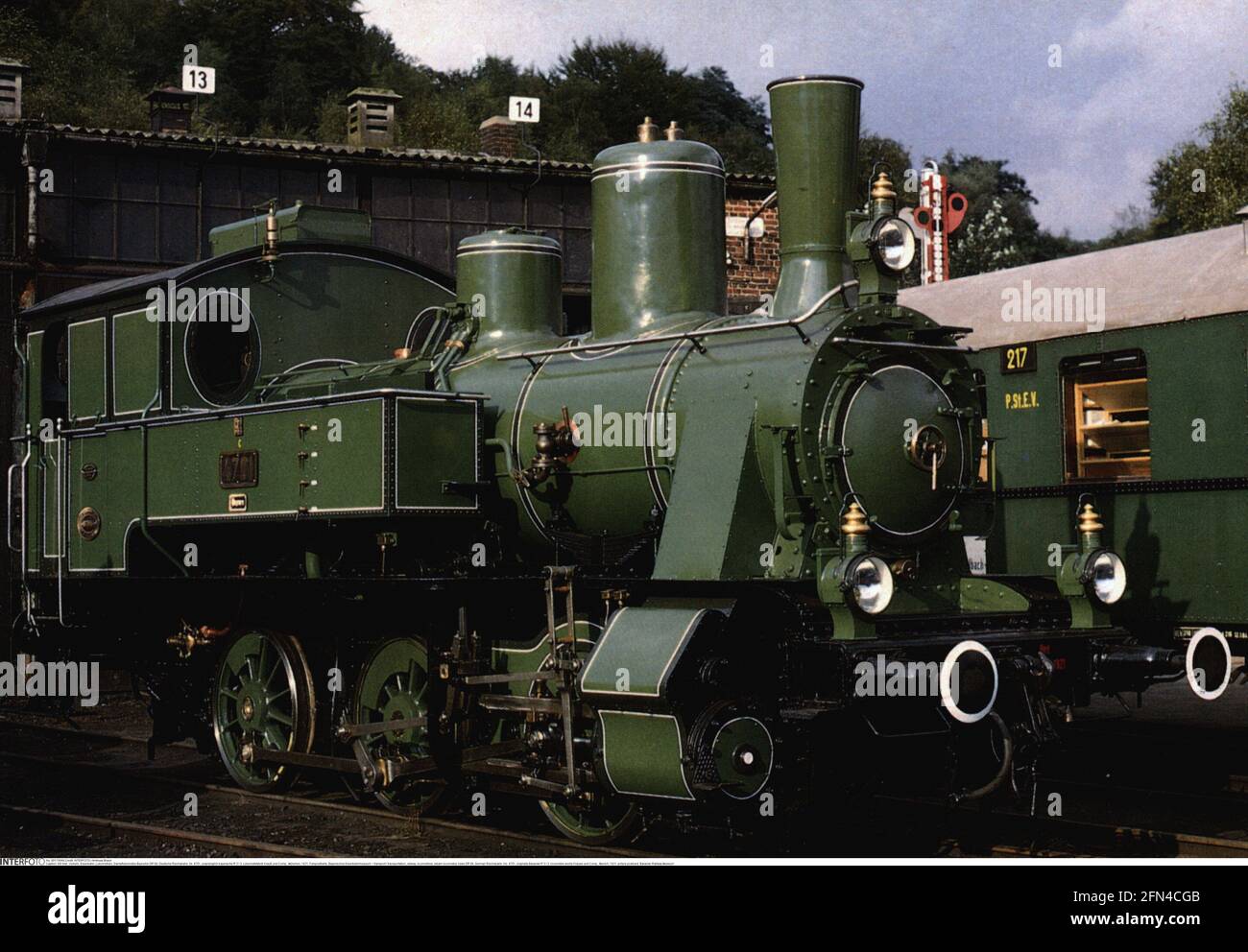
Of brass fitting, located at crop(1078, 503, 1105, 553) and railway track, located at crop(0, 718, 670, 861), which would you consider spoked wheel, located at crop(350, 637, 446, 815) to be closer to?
railway track, located at crop(0, 718, 670, 861)

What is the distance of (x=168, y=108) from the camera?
877 inches

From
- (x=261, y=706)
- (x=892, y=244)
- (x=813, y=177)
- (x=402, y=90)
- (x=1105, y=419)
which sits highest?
(x=402, y=90)

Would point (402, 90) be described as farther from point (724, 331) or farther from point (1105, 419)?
point (724, 331)

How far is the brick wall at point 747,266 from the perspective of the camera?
22609 millimetres

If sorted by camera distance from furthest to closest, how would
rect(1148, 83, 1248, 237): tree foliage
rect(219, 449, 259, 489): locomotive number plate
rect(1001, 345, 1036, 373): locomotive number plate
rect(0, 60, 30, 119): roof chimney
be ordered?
rect(1148, 83, 1248, 237): tree foliage, rect(0, 60, 30, 119): roof chimney, rect(1001, 345, 1036, 373): locomotive number plate, rect(219, 449, 259, 489): locomotive number plate

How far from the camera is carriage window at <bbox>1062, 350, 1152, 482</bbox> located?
35.3ft

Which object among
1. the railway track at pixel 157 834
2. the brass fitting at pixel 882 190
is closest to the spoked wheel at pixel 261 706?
the railway track at pixel 157 834

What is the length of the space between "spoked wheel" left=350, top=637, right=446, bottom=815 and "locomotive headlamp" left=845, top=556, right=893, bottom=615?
280cm

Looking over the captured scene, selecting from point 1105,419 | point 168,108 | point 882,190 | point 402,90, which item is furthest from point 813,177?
point 402,90

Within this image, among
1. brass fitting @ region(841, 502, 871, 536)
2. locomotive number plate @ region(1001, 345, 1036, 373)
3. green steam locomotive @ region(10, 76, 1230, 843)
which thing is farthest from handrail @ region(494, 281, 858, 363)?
A: locomotive number plate @ region(1001, 345, 1036, 373)

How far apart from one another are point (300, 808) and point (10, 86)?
1466cm

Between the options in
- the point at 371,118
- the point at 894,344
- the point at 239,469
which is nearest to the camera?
the point at 894,344

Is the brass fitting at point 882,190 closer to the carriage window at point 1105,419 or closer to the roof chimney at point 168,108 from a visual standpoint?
the carriage window at point 1105,419

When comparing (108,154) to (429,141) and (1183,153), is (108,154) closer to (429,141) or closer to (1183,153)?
(429,141)
